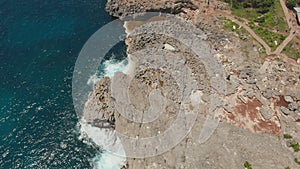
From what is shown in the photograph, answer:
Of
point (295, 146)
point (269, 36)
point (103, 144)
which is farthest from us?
point (269, 36)

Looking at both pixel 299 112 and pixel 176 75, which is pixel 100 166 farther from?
pixel 299 112

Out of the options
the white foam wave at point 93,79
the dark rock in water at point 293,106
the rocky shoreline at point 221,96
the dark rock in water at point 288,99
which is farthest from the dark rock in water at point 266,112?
the white foam wave at point 93,79

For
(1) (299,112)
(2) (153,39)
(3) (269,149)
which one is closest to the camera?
(3) (269,149)

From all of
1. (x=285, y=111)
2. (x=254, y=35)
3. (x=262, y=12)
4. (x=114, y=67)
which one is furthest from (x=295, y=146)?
(x=114, y=67)

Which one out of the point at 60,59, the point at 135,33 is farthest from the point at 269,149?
the point at 60,59

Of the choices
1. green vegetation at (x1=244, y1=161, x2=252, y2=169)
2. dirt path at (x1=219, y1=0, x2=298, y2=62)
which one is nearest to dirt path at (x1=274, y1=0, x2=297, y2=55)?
dirt path at (x1=219, y1=0, x2=298, y2=62)

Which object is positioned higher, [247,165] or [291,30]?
[291,30]

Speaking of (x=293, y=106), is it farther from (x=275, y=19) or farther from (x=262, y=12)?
(x=262, y=12)
